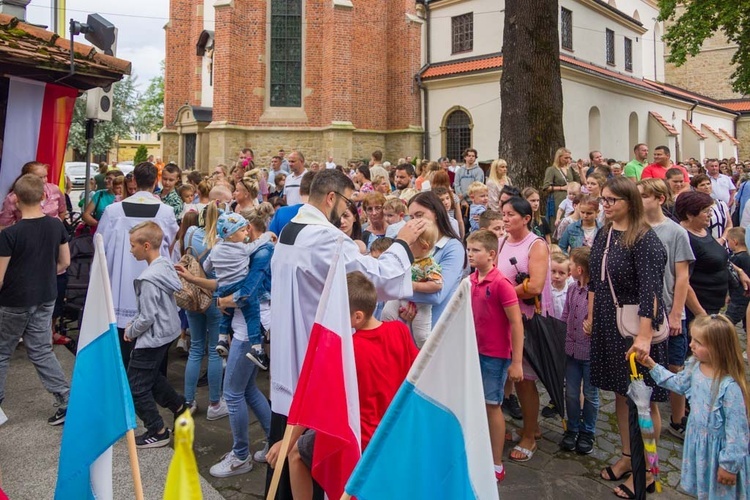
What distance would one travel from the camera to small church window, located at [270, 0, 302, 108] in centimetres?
2334

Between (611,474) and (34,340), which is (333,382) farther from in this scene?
(34,340)

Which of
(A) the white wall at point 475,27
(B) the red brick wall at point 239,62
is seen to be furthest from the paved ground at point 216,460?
(A) the white wall at point 475,27

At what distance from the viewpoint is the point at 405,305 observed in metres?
4.46

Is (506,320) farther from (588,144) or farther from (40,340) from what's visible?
(588,144)

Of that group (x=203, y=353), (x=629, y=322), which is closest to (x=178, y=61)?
(x=203, y=353)

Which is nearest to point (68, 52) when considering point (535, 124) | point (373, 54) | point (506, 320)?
point (506, 320)

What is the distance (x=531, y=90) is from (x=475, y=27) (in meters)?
15.4

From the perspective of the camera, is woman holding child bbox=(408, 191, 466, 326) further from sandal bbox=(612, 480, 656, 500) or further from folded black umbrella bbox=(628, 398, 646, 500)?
sandal bbox=(612, 480, 656, 500)

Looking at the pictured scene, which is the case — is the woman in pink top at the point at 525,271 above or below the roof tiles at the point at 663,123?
below

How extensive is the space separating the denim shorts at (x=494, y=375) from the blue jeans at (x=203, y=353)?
233 centimetres

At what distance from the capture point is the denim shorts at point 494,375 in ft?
14.4

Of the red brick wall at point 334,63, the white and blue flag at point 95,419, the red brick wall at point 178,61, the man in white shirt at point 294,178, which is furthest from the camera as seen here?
the red brick wall at point 178,61

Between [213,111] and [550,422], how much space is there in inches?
784

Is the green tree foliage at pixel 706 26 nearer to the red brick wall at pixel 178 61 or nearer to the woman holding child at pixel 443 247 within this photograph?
the red brick wall at pixel 178 61
